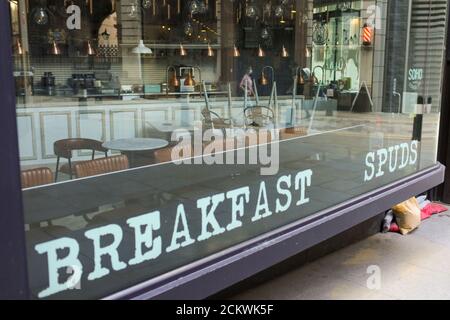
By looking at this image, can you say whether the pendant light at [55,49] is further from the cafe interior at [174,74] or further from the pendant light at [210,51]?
the pendant light at [210,51]

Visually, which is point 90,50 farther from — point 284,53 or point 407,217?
point 407,217

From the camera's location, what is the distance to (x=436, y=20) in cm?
450

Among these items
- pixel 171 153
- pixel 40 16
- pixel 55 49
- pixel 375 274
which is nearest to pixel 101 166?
pixel 171 153

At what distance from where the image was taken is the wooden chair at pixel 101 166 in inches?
132

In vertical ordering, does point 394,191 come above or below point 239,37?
below

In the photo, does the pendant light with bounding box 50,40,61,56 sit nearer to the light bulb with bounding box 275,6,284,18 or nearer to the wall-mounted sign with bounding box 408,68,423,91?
the light bulb with bounding box 275,6,284,18

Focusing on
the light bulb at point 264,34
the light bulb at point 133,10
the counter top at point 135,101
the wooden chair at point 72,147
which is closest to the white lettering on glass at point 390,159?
the wooden chair at point 72,147

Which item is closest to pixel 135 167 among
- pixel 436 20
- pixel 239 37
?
pixel 436 20

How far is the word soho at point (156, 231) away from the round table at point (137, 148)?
103 centimetres

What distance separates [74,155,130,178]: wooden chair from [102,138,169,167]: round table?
7cm

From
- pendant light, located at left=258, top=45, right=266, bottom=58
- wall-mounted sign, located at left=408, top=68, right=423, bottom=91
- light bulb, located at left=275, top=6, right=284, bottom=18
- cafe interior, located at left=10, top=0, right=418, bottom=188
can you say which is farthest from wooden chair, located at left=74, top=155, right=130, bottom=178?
pendant light, located at left=258, top=45, right=266, bottom=58

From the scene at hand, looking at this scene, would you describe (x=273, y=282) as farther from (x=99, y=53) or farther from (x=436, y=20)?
(x=99, y=53)
